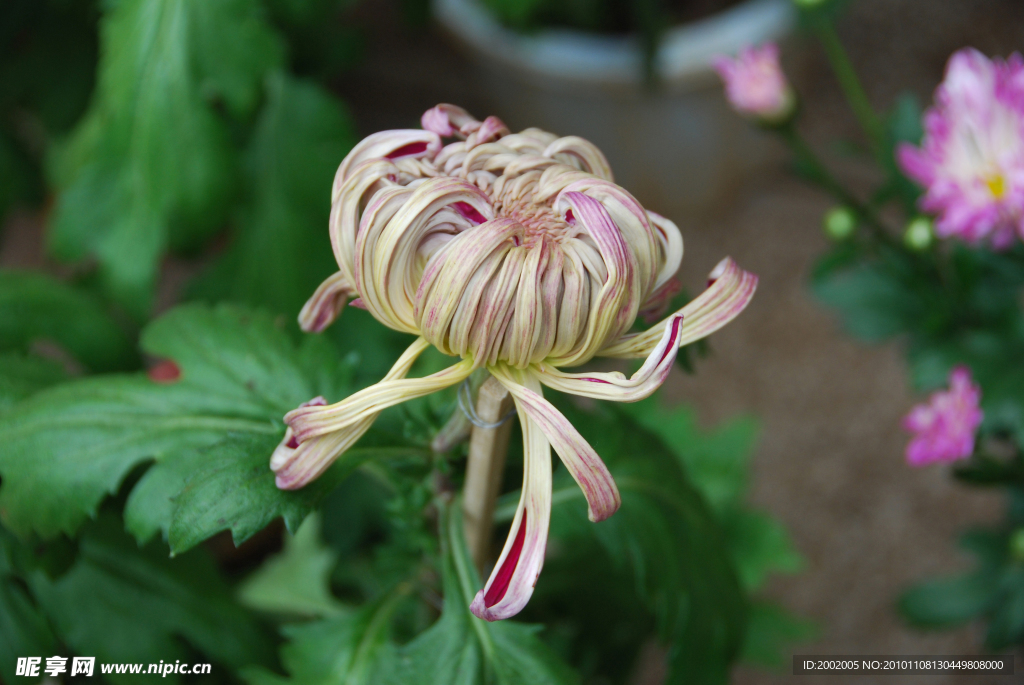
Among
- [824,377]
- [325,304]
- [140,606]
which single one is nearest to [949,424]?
[325,304]

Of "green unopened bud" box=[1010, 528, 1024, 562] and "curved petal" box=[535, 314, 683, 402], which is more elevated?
"green unopened bud" box=[1010, 528, 1024, 562]

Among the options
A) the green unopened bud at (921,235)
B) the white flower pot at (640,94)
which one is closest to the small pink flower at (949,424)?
the green unopened bud at (921,235)

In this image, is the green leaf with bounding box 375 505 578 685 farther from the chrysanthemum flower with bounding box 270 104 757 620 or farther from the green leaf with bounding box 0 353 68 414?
the green leaf with bounding box 0 353 68 414

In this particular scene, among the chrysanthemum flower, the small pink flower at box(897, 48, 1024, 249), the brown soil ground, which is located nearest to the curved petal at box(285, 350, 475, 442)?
the chrysanthemum flower

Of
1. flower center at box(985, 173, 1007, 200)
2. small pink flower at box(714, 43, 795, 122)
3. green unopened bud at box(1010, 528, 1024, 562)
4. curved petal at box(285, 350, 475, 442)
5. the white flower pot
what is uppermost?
the white flower pot

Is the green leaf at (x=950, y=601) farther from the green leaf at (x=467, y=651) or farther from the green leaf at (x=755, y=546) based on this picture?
the green leaf at (x=467, y=651)

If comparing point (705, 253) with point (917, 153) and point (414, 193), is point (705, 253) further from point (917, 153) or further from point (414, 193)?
point (414, 193)

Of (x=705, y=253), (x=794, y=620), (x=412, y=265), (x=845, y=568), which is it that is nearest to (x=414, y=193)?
(x=412, y=265)
